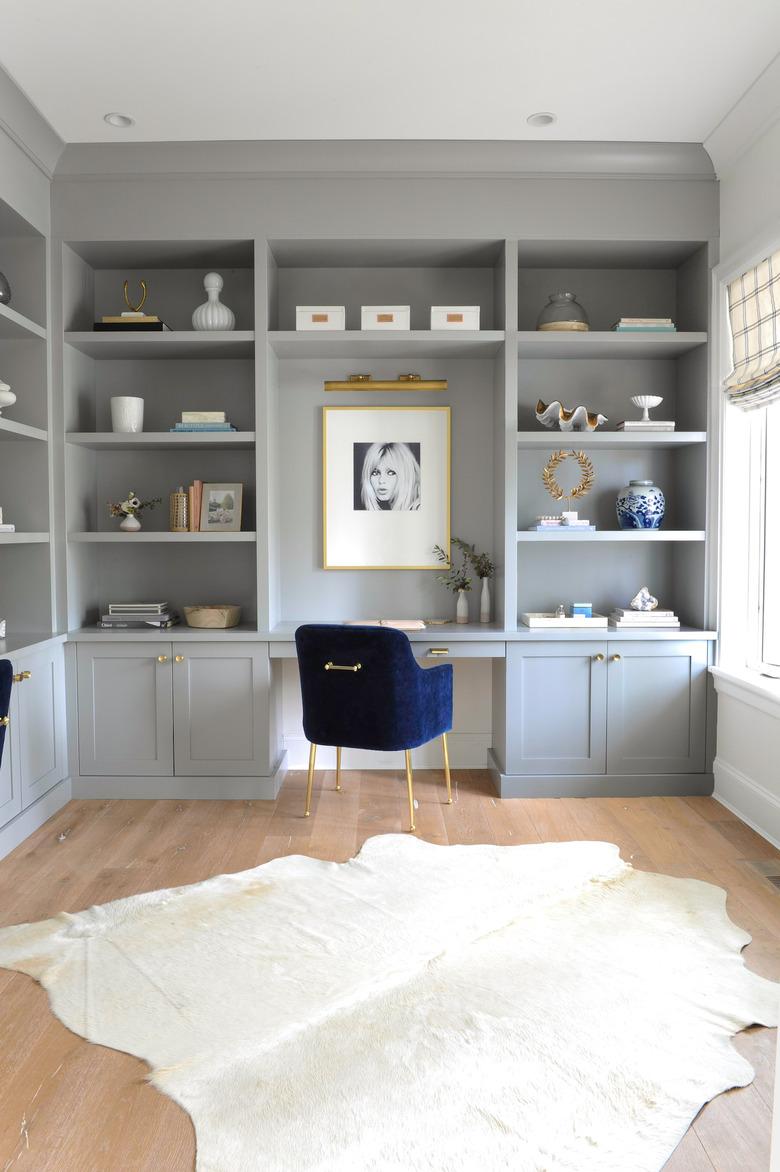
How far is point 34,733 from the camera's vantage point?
3541mm

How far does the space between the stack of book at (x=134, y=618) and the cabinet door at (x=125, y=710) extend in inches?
5.0

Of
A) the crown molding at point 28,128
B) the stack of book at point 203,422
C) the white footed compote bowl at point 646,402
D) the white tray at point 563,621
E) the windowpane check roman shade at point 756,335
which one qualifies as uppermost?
the crown molding at point 28,128

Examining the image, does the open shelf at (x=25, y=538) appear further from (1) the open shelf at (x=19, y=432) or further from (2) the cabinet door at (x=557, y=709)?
(2) the cabinet door at (x=557, y=709)

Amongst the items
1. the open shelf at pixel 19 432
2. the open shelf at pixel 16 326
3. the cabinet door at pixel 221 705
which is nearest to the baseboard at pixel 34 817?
the cabinet door at pixel 221 705

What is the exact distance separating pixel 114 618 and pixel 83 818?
36.2 inches

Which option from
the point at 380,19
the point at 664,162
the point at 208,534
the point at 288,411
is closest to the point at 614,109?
the point at 664,162

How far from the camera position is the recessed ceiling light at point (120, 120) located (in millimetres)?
3418

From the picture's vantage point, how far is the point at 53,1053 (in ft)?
6.56

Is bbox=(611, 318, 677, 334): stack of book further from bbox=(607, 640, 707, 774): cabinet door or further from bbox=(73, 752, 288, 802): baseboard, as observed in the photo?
bbox=(73, 752, 288, 802): baseboard

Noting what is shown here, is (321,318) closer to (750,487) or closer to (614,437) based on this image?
(614,437)

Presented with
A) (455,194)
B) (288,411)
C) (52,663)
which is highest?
(455,194)

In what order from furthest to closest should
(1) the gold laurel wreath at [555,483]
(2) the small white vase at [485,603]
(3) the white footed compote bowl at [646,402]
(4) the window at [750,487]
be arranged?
(2) the small white vase at [485,603]
(1) the gold laurel wreath at [555,483]
(3) the white footed compote bowl at [646,402]
(4) the window at [750,487]

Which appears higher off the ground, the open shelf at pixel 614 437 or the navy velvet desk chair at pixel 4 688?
the open shelf at pixel 614 437

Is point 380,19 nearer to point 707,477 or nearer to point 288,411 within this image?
point 288,411
